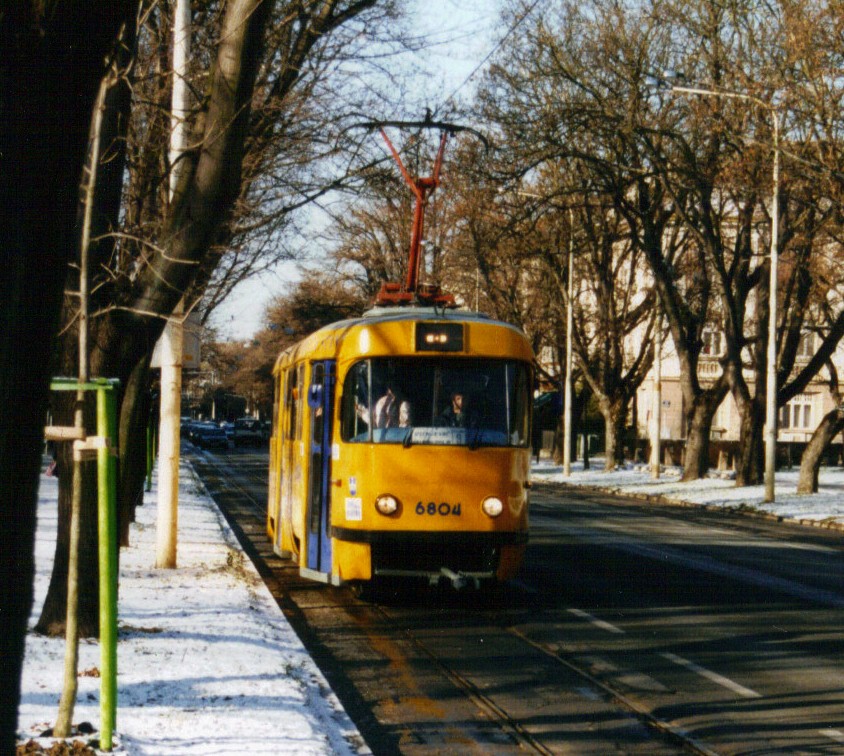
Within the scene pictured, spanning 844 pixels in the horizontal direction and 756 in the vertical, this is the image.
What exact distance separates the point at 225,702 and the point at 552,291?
4461 cm

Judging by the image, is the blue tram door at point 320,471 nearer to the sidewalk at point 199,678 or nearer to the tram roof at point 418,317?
the tram roof at point 418,317

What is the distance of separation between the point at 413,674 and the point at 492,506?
3475 mm

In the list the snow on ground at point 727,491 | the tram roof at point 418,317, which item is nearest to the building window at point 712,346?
the snow on ground at point 727,491

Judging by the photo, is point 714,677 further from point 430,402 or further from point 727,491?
point 727,491

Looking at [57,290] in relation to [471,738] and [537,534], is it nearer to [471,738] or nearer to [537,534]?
[471,738]

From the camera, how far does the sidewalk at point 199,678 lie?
7.01 m

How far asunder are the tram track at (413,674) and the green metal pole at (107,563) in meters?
1.55

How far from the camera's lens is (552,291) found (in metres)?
51.8

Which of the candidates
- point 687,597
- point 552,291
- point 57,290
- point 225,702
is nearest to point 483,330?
point 687,597

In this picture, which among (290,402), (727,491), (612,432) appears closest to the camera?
(290,402)

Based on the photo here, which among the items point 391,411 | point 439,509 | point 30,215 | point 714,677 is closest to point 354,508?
point 439,509

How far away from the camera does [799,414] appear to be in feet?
259

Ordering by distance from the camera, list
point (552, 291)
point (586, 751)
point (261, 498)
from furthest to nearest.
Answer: point (552, 291)
point (261, 498)
point (586, 751)

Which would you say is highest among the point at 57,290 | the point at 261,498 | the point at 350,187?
the point at 350,187
